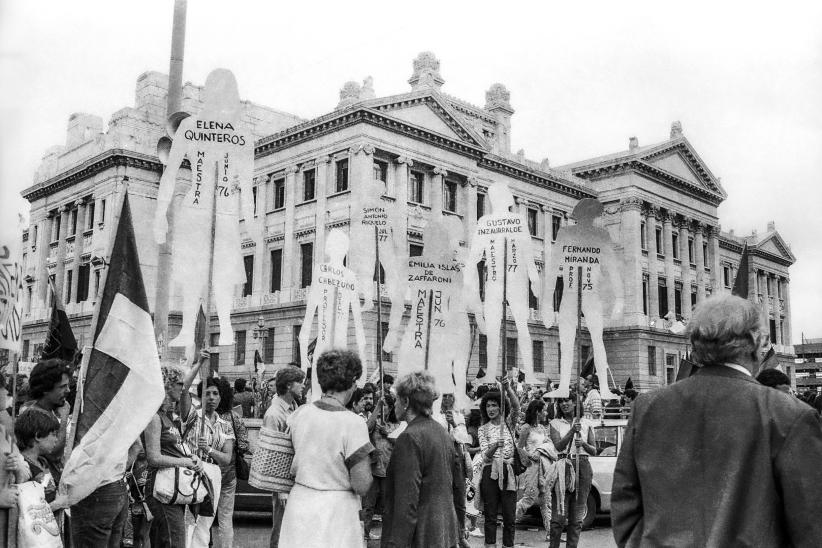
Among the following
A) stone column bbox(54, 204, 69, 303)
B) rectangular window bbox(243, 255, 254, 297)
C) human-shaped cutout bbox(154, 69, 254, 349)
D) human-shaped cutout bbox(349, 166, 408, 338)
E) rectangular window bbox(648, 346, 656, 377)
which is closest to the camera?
human-shaped cutout bbox(154, 69, 254, 349)

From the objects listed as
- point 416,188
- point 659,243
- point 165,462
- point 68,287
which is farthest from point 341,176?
point 165,462

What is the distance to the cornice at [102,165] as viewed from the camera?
40.1 m

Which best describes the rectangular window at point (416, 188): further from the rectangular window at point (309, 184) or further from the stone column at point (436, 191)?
the rectangular window at point (309, 184)

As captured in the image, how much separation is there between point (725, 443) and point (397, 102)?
32993mm

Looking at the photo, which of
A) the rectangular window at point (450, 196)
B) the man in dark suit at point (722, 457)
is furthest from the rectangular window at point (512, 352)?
the man in dark suit at point (722, 457)

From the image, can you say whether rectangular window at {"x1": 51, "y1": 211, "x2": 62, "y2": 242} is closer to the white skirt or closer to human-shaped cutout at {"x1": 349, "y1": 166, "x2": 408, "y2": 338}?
human-shaped cutout at {"x1": 349, "y1": 166, "x2": 408, "y2": 338}

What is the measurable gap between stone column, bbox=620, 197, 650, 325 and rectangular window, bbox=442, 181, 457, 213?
40.2 feet

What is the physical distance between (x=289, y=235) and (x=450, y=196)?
24.9ft

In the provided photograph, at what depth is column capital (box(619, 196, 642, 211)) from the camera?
150 ft

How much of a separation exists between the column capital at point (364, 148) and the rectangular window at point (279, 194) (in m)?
5.62

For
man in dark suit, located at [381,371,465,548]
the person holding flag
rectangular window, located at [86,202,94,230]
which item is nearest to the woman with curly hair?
the person holding flag

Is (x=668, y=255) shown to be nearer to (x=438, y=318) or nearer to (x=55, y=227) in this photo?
(x=55, y=227)

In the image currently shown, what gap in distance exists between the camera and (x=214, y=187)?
256 inches

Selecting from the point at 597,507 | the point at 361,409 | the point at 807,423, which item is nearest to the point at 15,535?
the point at 807,423
